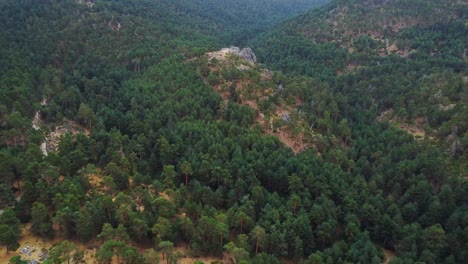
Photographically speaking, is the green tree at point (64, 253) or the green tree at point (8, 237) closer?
the green tree at point (64, 253)

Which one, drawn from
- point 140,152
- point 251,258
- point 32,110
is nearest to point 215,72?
point 140,152

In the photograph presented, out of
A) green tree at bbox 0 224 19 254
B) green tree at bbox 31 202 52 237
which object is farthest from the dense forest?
green tree at bbox 31 202 52 237

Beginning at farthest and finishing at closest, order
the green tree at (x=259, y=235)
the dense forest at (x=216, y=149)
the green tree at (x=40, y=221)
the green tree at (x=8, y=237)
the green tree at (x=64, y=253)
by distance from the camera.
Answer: the dense forest at (x=216, y=149), the green tree at (x=259, y=235), the green tree at (x=40, y=221), the green tree at (x=8, y=237), the green tree at (x=64, y=253)

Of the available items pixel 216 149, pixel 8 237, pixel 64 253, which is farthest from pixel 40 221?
pixel 216 149

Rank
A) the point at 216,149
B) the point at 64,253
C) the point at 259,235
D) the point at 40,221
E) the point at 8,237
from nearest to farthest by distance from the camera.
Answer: the point at 64,253, the point at 8,237, the point at 40,221, the point at 259,235, the point at 216,149

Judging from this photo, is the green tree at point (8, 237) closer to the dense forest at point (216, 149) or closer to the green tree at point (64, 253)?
the dense forest at point (216, 149)

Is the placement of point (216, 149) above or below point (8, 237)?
below

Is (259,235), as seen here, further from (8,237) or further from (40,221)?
(8,237)

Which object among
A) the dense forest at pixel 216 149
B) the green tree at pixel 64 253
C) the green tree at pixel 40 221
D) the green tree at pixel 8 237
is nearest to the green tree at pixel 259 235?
the dense forest at pixel 216 149

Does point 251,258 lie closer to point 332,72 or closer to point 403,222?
point 403,222
